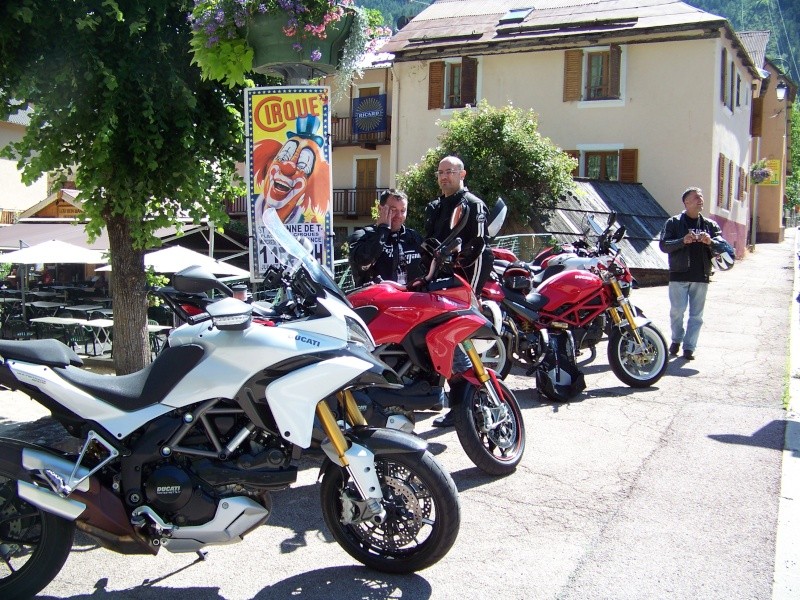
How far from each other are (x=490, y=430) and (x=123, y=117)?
11.1 ft

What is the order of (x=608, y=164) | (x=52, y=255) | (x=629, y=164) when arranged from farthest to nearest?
1. (x=608, y=164)
2. (x=629, y=164)
3. (x=52, y=255)

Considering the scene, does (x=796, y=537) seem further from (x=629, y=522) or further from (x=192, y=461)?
(x=192, y=461)

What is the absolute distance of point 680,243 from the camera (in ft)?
29.9

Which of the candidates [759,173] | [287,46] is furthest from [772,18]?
[287,46]

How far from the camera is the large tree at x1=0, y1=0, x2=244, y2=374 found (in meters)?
5.66

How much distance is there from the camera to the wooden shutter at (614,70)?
2430 centimetres

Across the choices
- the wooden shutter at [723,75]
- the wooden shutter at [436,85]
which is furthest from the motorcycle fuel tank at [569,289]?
the wooden shutter at [436,85]

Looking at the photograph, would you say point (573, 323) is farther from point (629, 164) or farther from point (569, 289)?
point (629, 164)

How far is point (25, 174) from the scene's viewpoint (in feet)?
20.4

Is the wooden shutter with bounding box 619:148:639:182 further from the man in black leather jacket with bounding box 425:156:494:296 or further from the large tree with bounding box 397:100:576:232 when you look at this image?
the man in black leather jacket with bounding box 425:156:494:296

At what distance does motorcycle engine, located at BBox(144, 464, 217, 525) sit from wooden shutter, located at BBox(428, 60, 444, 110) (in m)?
24.4

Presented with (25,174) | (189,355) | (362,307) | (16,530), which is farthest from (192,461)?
(25,174)

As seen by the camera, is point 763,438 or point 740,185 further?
point 740,185

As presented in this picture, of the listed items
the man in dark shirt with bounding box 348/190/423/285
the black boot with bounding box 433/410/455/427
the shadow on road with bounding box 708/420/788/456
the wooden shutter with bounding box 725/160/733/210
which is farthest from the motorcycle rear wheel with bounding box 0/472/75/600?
the wooden shutter with bounding box 725/160/733/210
